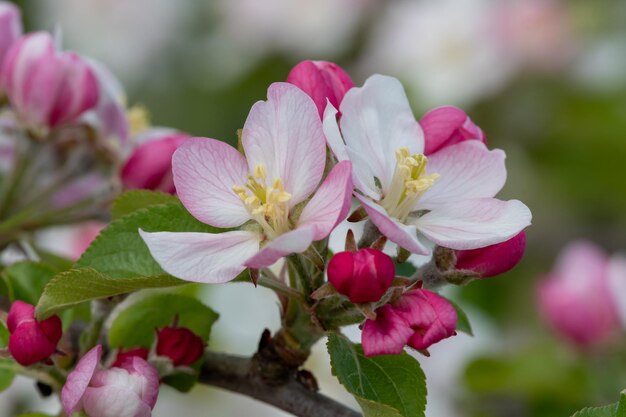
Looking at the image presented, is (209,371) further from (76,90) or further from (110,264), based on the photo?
(76,90)

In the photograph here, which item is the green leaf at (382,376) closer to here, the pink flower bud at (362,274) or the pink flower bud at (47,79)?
the pink flower bud at (362,274)

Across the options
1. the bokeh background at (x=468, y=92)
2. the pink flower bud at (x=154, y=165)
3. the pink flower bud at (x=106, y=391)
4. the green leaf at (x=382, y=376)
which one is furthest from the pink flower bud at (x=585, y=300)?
the pink flower bud at (x=106, y=391)

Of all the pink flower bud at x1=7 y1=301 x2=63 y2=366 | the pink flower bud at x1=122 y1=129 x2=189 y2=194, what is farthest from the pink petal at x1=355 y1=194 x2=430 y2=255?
the pink flower bud at x1=122 y1=129 x2=189 y2=194

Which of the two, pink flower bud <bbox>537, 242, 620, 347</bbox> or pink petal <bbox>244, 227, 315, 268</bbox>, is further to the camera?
pink flower bud <bbox>537, 242, 620, 347</bbox>

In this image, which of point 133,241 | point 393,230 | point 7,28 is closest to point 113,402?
point 133,241

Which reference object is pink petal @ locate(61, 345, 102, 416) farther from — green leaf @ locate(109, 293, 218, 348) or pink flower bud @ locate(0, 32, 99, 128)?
pink flower bud @ locate(0, 32, 99, 128)
